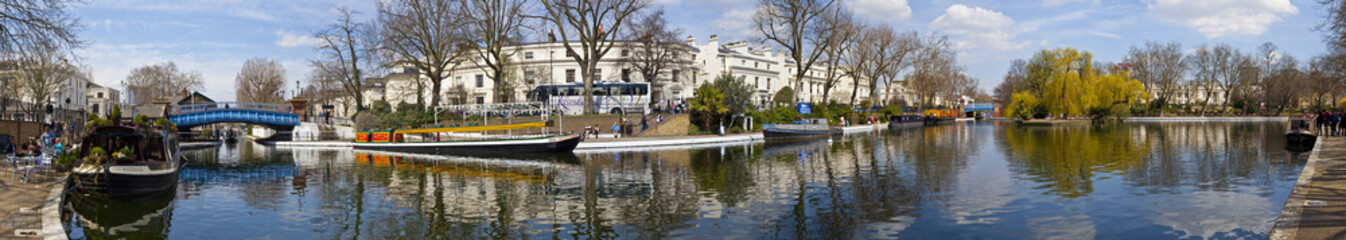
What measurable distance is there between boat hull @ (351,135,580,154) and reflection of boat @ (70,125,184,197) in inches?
547

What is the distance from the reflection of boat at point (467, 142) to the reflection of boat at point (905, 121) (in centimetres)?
4067

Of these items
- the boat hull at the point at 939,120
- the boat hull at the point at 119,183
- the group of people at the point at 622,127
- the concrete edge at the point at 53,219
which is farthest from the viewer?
the boat hull at the point at 939,120

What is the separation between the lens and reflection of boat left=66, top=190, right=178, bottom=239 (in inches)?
490

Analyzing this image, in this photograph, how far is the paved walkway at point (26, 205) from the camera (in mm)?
10445

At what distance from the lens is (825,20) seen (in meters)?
52.8

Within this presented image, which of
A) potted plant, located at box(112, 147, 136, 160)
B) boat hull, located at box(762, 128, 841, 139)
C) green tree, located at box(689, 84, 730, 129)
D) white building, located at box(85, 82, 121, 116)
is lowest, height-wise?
boat hull, located at box(762, 128, 841, 139)

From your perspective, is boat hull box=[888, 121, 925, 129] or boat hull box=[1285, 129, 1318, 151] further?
boat hull box=[888, 121, 925, 129]

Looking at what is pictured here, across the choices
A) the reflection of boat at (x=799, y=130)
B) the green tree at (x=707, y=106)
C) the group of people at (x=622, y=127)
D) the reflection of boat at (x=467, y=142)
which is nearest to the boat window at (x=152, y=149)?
the reflection of boat at (x=467, y=142)

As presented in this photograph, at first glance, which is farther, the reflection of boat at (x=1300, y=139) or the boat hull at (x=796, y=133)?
the boat hull at (x=796, y=133)

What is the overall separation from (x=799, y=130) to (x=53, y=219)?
36.7 meters

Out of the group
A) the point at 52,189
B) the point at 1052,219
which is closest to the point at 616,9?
the point at 52,189

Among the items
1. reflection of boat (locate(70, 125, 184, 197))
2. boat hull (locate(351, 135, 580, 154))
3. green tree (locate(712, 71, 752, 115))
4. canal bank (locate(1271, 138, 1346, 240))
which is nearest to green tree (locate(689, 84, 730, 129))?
green tree (locate(712, 71, 752, 115))

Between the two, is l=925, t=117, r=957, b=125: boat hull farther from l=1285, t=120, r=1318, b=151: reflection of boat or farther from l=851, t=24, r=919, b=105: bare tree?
l=1285, t=120, r=1318, b=151: reflection of boat

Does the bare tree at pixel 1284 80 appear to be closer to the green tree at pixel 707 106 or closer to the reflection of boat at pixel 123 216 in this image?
the green tree at pixel 707 106
